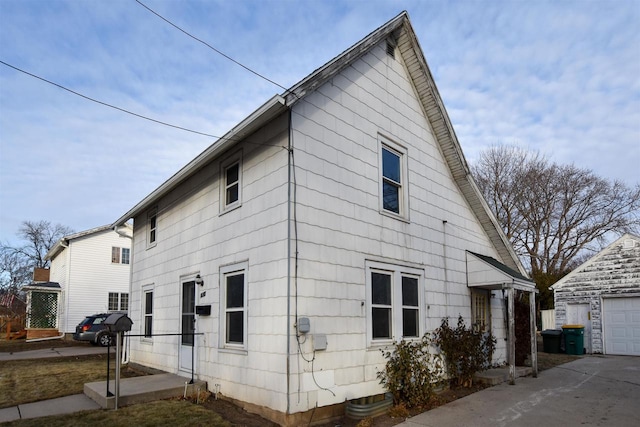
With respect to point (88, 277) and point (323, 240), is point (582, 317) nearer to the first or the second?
point (323, 240)

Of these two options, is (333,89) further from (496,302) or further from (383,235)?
(496,302)

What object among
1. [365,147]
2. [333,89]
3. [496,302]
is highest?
[333,89]

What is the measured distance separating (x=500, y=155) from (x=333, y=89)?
89.9 ft

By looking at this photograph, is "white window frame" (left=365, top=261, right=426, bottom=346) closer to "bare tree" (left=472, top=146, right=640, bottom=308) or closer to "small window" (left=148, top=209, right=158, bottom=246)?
"small window" (left=148, top=209, right=158, bottom=246)

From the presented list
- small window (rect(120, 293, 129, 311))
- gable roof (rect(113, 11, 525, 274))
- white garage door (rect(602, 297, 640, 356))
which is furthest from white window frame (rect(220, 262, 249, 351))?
small window (rect(120, 293, 129, 311))

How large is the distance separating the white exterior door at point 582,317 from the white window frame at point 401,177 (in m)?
12.7

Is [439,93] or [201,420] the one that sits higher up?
[439,93]

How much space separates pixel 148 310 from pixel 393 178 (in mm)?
7634

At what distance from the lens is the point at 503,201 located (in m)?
32.4

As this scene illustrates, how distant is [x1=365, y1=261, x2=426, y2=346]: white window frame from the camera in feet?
27.6

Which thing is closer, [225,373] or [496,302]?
[225,373]

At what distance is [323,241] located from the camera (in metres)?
7.71

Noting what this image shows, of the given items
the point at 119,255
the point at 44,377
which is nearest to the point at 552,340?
the point at 44,377

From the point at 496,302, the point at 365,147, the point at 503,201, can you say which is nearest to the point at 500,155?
the point at 503,201
